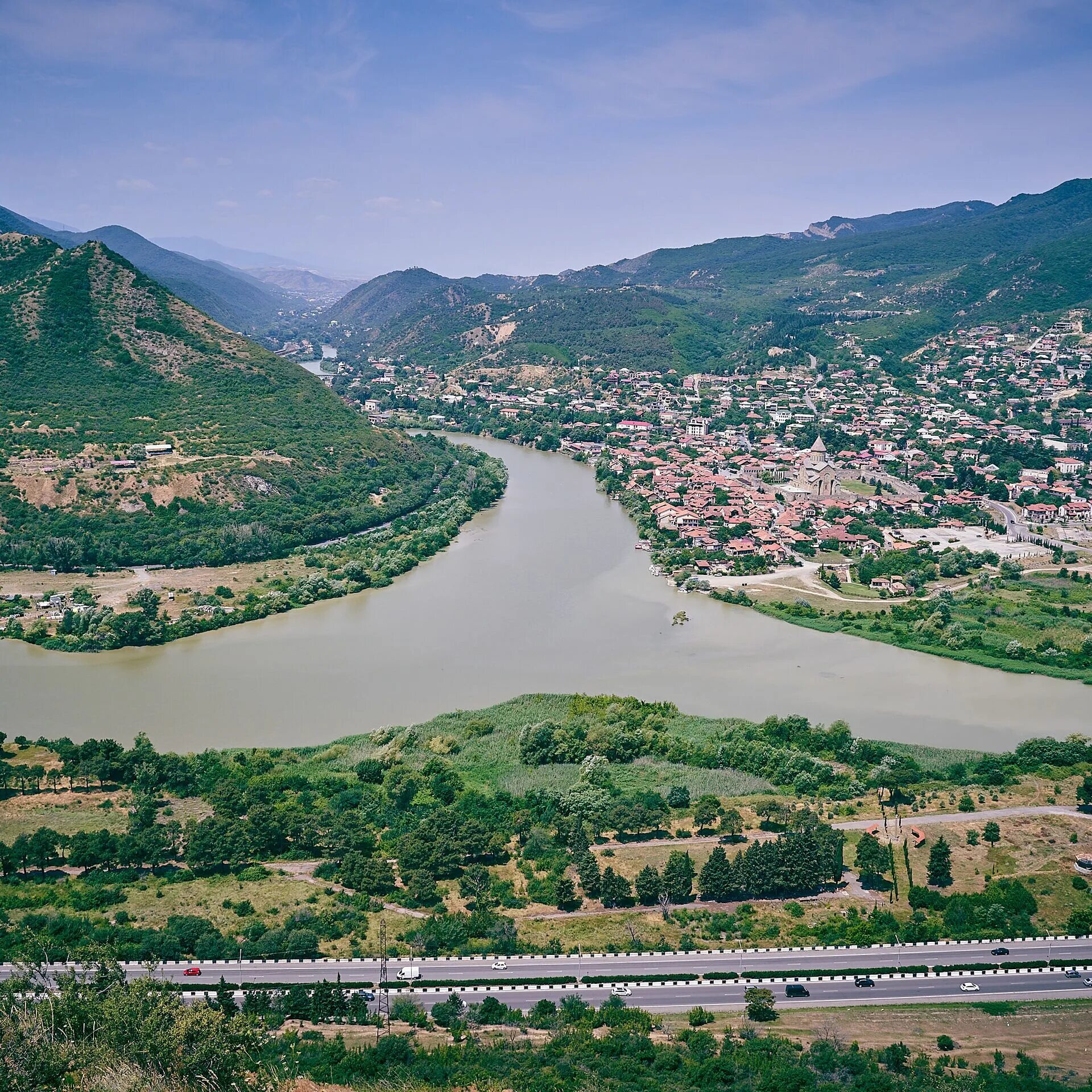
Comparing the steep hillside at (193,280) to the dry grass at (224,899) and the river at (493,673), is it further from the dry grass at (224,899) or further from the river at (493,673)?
the dry grass at (224,899)

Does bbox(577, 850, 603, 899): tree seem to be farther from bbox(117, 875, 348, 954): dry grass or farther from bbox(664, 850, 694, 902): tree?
bbox(117, 875, 348, 954): dry grass

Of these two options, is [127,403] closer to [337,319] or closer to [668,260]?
[337,319]

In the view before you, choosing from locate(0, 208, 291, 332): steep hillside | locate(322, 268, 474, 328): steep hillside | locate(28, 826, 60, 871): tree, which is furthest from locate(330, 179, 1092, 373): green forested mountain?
locate(28, 826, 60, 871): tree

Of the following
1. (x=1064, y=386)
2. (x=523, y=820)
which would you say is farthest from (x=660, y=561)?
(x=1064, y=386)

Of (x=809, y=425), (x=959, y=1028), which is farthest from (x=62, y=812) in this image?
(x=809, y=425)

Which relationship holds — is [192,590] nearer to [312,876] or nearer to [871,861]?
[312,876]

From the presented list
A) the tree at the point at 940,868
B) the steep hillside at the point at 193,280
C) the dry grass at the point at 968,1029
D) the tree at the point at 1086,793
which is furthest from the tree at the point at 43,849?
the steep hillside at the point at 193,280
